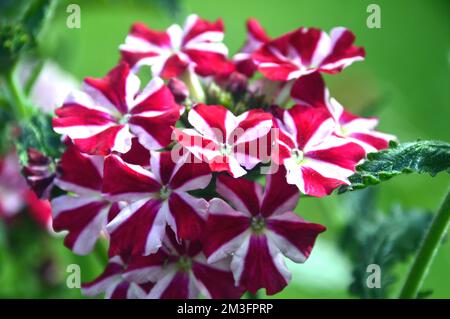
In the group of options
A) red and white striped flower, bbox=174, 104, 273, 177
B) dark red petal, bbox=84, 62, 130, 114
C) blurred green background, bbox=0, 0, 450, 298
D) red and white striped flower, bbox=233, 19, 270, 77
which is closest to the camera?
red and white striped flower, bbox=174, 104, 273, 177

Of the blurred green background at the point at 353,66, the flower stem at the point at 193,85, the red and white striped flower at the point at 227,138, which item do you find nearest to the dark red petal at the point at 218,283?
the red and white striped flower at the point at 227,138

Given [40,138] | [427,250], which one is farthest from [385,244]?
[40,138]

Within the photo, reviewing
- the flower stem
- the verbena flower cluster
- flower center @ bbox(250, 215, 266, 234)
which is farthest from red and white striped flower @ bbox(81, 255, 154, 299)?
the flower stem

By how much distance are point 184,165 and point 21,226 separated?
596 mm

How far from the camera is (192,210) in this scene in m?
0.69

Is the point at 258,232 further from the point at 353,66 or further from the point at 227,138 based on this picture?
the point at 353,66

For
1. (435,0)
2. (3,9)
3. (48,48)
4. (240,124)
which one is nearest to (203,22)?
(240,124)

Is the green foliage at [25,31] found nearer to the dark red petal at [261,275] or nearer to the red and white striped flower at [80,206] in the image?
the red and white striped flower at [80,206]

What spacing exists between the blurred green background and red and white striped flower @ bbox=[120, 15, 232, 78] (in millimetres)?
256

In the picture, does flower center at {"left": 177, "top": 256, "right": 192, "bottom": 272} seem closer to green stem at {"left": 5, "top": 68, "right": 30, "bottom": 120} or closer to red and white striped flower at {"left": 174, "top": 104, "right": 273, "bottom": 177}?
red and white striped flower at {"left": 174, "top": 104, "right": 273, "bottom": 177}

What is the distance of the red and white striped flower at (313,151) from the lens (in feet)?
2.24

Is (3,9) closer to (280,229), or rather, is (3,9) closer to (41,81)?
(41,81)

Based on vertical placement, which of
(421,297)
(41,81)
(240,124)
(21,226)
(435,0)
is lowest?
(421,297)

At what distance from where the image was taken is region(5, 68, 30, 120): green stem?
0.94 meters
